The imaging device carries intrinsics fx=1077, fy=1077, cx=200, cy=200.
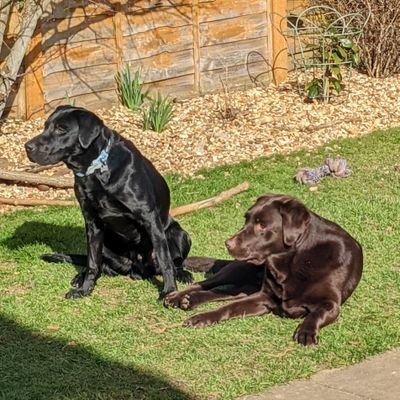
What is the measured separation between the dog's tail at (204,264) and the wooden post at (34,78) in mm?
4512

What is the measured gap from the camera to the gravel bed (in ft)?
36.6

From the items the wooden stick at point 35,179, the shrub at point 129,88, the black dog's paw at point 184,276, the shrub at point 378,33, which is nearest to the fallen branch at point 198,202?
the wooden stick at point 35,179

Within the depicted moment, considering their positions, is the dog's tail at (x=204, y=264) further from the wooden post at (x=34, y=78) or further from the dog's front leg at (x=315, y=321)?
the wooden post at (x=34, y=78)

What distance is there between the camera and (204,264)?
7770mm

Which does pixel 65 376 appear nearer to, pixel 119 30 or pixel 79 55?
pixel 79 55

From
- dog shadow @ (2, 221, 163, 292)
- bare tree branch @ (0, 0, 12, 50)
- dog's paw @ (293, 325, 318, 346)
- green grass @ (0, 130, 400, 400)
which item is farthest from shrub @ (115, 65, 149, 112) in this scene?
dog's paw @ (293, 325, 318, 346)

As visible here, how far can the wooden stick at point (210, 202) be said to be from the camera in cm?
933

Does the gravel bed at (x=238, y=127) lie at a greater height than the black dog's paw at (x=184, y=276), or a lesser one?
lesser

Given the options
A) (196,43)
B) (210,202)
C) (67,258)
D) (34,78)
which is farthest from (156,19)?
(67,258)

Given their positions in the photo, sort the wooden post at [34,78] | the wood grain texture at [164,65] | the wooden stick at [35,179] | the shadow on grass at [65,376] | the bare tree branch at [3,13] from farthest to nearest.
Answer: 1. the wood grain texture at [164,65]
2. the wooden post at [34,78]
3. the bare tree branch at [3,13]
4. the wooden stick at [35,179]
5. the shadow on grass at [65,376]

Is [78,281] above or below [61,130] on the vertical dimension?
below

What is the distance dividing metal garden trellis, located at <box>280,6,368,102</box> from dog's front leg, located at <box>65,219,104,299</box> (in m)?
6.35

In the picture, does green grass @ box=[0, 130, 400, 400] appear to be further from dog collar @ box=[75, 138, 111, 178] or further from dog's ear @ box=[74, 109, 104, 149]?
dog's ear @ box=[74, 109, 104, 149]

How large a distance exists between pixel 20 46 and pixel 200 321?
514cm
